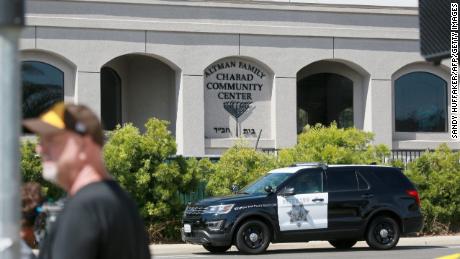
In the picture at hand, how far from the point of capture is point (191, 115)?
105 feet

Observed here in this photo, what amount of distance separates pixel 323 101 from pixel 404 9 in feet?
14.4

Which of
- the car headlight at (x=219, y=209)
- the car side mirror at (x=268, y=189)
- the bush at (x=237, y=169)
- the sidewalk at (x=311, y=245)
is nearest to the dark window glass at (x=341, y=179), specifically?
the car side mirror at (x=268, y=189)

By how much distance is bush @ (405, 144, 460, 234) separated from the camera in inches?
983

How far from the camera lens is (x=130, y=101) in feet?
110

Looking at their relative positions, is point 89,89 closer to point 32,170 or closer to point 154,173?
point 154,173

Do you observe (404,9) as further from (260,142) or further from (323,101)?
(260,142)

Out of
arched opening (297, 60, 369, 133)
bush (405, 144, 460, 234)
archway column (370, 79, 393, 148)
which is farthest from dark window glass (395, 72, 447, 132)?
bush (405, 144, 460, 234)

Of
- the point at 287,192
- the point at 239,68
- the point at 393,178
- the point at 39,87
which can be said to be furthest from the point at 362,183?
the point at 39,87

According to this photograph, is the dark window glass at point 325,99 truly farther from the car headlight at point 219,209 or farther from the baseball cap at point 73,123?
the baseball cap at point 73,123

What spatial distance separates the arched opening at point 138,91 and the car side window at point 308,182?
43.6 feet

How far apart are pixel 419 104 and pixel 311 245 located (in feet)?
44.6

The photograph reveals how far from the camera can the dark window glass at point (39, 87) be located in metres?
30.2

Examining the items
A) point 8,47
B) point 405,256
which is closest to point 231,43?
point 405,256

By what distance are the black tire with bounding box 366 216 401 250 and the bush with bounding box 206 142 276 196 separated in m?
4.35
